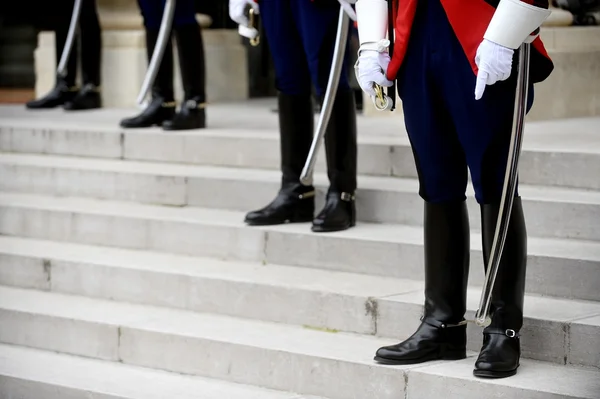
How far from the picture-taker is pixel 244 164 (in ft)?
22.0

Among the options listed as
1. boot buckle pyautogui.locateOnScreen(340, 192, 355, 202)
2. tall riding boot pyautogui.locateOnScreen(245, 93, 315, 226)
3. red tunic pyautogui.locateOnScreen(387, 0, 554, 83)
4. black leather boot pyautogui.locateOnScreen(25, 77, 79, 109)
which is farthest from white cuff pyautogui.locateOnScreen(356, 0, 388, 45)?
black leather boot pyautogui.locateOnScreen(25, 77, 79, 109)

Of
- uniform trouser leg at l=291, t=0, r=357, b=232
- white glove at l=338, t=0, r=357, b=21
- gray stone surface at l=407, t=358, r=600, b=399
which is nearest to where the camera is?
gray stone surface at l=407, t=358, r=600, b=399

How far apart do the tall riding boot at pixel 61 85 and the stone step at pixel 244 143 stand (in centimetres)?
25

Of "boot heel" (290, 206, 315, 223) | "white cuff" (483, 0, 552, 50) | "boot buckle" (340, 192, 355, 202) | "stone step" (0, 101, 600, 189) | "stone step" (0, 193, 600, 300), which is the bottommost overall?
"stone step" (0, 193, 600, 300)

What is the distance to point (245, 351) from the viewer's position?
16.6 ft

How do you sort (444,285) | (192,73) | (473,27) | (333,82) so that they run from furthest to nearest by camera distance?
(192,73), (333,82), (444,285), (473,27)

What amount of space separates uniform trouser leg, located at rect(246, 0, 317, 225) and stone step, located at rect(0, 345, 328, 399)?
0.95 metres

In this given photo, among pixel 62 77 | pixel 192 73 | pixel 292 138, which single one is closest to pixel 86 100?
pixel 62 77

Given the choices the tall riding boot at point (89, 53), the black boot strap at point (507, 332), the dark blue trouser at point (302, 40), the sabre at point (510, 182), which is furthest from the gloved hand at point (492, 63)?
the tall riding boot at point (89, 53)

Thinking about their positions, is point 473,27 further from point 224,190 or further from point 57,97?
point 57,97

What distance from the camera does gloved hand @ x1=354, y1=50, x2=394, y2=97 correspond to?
14.2 ft

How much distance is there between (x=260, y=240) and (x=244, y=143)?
104cm

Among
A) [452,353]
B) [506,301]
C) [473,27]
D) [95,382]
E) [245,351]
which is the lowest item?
[95,382]

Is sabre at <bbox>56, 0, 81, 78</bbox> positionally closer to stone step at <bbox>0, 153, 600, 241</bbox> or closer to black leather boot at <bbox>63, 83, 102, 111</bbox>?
black leather boot at <bbox>63, 83, 102, 111</bbox>
